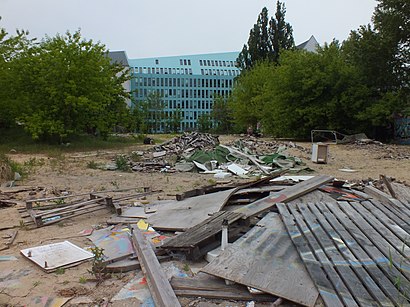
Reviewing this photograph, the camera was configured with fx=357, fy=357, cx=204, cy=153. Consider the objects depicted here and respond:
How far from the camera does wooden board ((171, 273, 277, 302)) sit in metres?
2.65

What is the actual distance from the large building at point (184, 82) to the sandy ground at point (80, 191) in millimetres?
61537

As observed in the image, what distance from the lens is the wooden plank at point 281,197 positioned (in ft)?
14.4

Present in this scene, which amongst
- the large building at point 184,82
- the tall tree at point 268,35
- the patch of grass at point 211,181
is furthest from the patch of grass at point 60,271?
the large building at point 184,82

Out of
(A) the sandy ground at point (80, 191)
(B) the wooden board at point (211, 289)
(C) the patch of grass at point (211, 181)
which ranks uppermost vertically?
(B) the wooden board at point (211, 289)

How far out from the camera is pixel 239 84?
118 ft

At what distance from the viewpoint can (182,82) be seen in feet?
247

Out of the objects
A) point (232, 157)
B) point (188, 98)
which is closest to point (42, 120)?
point (232, 157)

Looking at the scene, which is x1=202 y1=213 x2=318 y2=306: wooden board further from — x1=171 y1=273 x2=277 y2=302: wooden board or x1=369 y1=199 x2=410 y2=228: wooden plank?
x1=369 y1=199 x2=410 y2=228: wooden plank

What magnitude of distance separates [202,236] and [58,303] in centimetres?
144

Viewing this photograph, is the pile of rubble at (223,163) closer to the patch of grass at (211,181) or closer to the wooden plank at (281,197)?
the patch of grass at (211,181)

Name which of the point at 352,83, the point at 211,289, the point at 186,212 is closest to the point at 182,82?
the point at 352,83

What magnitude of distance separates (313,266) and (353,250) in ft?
1.82

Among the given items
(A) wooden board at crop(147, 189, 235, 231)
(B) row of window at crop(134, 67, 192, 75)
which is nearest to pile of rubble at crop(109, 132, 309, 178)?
(A) wooden board at crop(147, 189, 235, 231)

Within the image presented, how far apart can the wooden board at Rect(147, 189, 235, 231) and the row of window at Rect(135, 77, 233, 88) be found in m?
70.1
